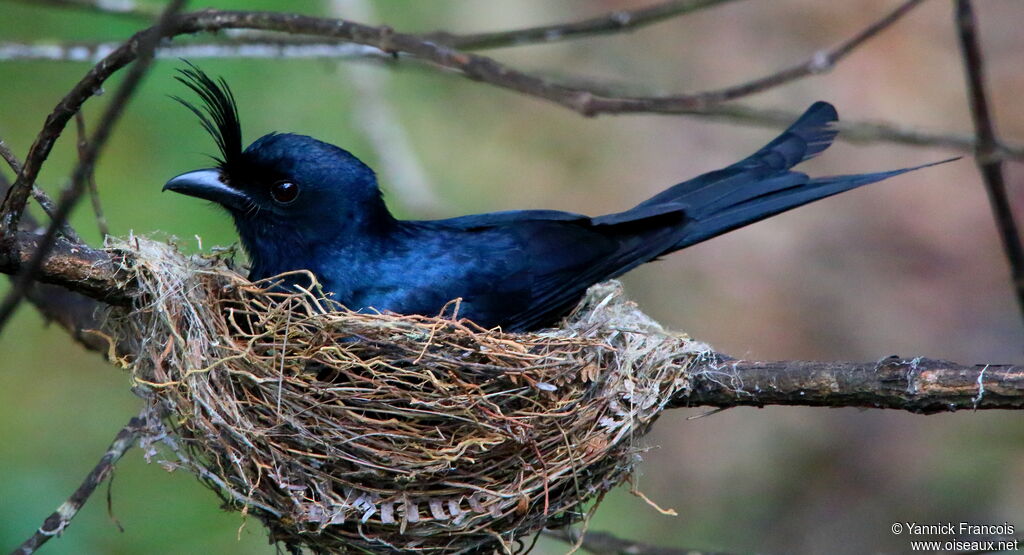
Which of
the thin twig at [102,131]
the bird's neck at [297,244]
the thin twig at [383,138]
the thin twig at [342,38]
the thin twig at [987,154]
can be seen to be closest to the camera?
the thin twig at [102,131]

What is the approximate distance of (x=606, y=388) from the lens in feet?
11.3

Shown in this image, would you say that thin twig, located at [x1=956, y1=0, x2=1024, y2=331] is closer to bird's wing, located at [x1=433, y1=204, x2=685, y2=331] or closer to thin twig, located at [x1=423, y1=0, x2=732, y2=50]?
thin twig, located at [x1=423, y1=0, x2=732, y2=50]

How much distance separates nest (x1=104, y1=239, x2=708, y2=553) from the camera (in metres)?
3.18

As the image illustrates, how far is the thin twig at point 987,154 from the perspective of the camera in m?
2.05

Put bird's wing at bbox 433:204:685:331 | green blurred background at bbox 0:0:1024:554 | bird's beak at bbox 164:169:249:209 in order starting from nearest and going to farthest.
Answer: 1. bird's beak at bbox 164:169:249:209
2. bird's wing at bbox 433:204:685:331
3. green blurred background at bbox 0:0:1024:554

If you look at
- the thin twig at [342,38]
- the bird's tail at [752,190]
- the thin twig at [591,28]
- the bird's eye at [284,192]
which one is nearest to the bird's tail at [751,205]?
the bird's tail at [752,190]

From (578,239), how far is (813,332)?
Answer: 4.46 metres

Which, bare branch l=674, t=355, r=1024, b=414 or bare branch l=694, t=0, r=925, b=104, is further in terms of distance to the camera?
bare branch l=694, t=0, r=925, b=104

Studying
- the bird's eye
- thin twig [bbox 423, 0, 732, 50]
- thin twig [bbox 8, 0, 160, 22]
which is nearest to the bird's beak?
the bird's eye

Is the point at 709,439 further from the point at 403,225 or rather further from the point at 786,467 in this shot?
the point at 403,225

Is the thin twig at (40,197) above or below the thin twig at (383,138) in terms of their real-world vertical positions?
below

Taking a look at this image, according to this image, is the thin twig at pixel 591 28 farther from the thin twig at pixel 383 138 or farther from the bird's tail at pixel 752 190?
the thin twig at pixel 383 138

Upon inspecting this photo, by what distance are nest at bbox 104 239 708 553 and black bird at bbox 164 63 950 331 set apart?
0.55 m

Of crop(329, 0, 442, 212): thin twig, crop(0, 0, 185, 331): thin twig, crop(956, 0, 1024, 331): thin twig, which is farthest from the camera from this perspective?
crop(329, 0, 442, 212): thin twig
